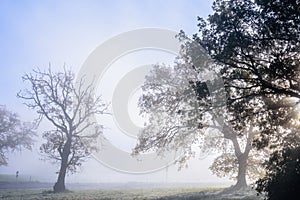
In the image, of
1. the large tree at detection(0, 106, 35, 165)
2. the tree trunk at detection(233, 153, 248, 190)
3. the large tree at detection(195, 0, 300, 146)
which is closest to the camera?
the large tree at detection(195, 0, 300, 146)

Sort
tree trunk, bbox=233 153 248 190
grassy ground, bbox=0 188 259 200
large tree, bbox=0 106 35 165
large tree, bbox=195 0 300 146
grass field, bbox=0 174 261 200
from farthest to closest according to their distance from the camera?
large tree, bbox=0 106 35 165 < tree trunk, bbox=233 153 248 190 < grass field, bbox=0 174 261 200 < grassy ground, bbox=0 188 259 200 < large tree, bbox=195 0 300 146

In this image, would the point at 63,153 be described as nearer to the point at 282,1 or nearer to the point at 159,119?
the point at 159,119

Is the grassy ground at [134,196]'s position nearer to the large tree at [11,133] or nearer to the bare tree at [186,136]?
the bare tree at [186,136]

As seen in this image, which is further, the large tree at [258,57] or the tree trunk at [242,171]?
the tree trunk at [242,171]

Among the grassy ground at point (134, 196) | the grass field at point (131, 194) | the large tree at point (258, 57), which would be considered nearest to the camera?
the large tree at point (258, 57)

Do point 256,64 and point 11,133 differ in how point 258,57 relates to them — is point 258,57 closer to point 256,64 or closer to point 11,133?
point 256,64

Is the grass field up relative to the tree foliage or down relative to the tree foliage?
down

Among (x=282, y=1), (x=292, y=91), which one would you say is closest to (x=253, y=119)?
(x=292, y=91)

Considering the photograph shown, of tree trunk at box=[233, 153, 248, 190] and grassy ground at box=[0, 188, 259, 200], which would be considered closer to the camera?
grassy ground at box=[0, 188, 259, 200]

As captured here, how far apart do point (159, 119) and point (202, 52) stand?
18.1 meters

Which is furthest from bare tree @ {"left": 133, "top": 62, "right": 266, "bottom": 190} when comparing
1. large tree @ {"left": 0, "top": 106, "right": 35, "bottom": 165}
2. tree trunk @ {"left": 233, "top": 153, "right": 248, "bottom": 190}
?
large tree @ {"left": 0, "top": 106, "right": 35, "bottom": 165}

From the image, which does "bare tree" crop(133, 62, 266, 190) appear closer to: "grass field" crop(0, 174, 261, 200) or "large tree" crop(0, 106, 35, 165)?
"grass field" crop(0, 174, 261, 200)

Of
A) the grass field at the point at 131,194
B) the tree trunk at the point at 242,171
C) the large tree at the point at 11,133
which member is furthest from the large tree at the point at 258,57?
the large tree at the point at 11,133

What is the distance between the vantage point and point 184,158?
147 ft
